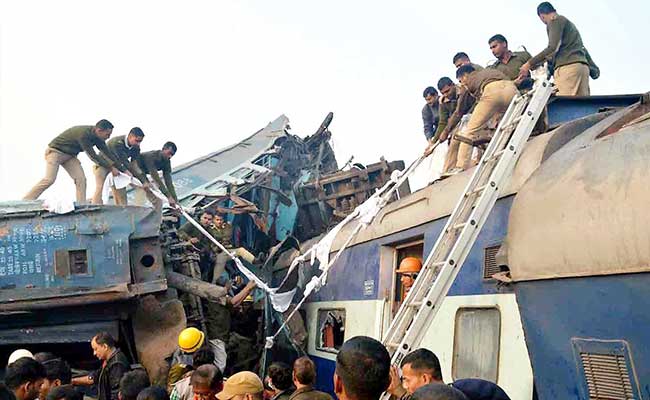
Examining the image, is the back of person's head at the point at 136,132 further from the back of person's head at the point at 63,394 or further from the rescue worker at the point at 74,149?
the back of person's head at the point at 63,394

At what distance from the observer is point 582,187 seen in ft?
10.5

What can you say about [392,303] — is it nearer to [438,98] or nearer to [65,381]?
[65,381]

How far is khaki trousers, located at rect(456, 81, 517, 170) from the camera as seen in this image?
6336mm

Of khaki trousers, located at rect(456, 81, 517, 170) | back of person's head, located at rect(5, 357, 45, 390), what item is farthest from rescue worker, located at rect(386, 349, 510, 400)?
khaki trousers, located at rect(456, 81, 517, 170)

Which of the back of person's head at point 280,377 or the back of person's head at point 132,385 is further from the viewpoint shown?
the back of person's head at point 280,377

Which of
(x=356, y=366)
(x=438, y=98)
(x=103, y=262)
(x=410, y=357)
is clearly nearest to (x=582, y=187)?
(x=410, y=357)

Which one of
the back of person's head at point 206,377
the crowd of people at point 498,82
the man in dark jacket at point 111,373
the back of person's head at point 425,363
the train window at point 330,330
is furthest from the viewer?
the train window at point 330,330

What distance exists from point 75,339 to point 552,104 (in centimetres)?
529

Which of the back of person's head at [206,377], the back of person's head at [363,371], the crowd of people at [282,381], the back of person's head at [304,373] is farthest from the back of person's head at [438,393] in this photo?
the back of person's head at [206,377]

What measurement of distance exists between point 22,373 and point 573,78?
6014 mm

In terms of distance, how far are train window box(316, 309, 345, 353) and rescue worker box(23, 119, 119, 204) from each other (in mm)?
3543

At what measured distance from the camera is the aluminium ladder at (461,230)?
13.3ft

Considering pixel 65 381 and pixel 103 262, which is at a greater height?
pixel 103 262

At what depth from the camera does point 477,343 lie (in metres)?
4.49
